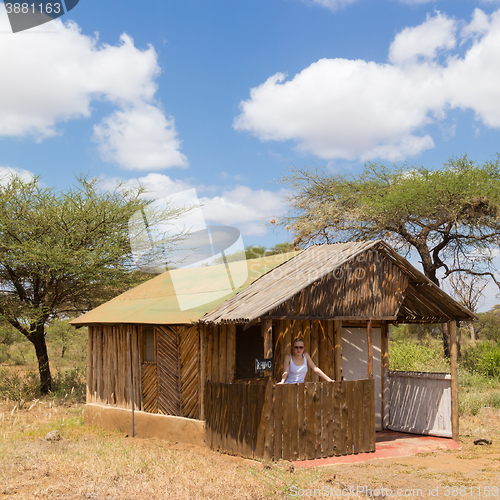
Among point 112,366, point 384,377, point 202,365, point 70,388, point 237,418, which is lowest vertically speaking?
point 70,388

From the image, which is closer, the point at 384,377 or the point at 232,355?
the point at 232,355

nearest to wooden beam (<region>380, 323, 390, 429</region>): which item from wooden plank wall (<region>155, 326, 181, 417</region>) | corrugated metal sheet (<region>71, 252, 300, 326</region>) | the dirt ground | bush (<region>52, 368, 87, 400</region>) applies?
the dirt ground

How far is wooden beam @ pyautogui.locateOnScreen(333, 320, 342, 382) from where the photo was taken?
34.8ft

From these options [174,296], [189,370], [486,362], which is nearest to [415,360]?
[486,362]

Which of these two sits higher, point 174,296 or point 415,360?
point 174,296

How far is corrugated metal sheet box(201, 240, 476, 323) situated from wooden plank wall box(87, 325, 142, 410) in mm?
3053

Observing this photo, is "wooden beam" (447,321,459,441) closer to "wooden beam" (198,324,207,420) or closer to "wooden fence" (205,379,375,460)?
"wooden fence" (205,379,375,460)

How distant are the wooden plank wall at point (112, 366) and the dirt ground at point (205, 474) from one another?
4.99ft

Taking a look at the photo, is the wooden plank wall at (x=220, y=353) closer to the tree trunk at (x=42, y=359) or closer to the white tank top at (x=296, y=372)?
the white tank top at (x=296, y=372)

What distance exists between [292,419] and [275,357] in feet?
5.44

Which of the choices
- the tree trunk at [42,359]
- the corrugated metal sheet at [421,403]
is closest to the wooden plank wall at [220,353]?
the corrugated metal sheet at [421,403]

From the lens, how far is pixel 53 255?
1734cm

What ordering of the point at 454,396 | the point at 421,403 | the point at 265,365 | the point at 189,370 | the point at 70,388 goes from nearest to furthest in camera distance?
the point at 265,365 < the point at 189,370 < the point at 454,396 < the point at 421,403 < the point at 70,388

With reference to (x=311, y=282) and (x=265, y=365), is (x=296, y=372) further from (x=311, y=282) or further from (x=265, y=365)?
(x=311, y=282)
